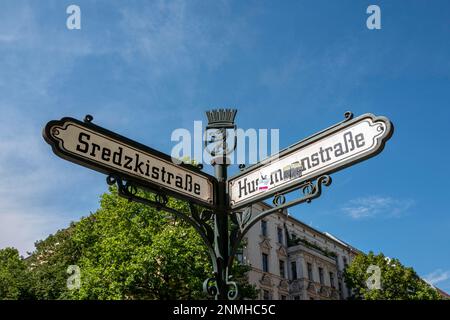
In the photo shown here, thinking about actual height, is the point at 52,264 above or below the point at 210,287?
above

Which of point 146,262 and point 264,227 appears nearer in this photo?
point 146,262

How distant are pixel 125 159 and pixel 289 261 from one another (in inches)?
1283

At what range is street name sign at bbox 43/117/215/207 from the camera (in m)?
3.27

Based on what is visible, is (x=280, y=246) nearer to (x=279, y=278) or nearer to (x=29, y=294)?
(x=279, y=278)

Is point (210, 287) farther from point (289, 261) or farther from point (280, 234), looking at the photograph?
point (289, 261)

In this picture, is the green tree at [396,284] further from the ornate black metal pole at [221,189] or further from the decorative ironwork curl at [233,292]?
the decorative ironwork curl at [233,292]

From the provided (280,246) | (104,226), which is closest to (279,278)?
(280,246)

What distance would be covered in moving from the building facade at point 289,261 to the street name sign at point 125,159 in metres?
23.7

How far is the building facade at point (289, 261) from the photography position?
1189 inches

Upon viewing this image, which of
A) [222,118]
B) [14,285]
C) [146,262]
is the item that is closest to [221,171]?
[222,118]

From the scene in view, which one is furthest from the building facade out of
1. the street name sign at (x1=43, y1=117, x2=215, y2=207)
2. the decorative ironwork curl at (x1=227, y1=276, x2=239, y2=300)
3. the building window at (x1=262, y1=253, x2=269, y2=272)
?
the decorative ironwork curl at (x1=227, y1=276, x2=239, y2=300)

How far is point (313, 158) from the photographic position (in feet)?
12.3
